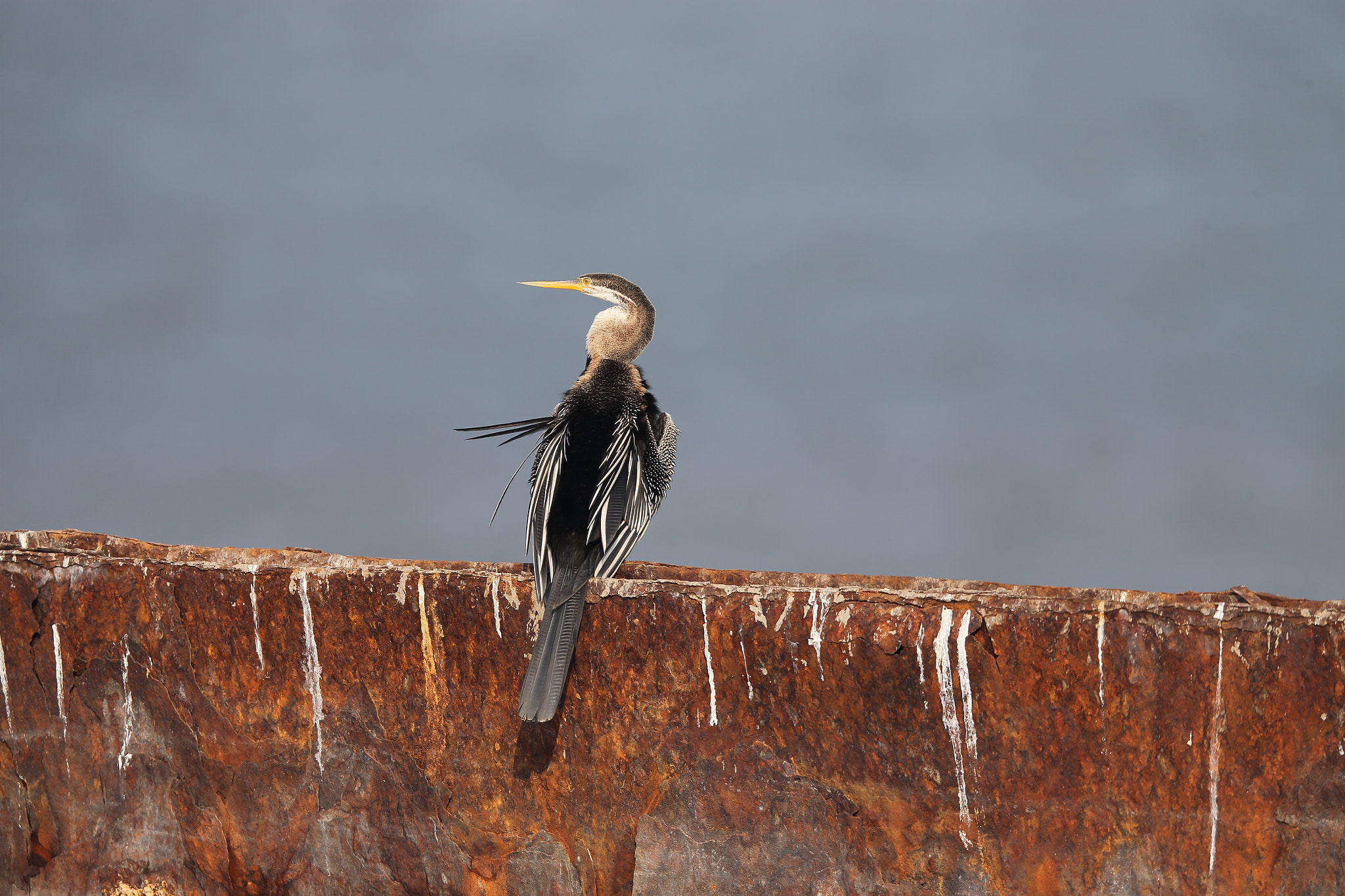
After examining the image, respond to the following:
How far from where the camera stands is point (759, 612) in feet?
10.7

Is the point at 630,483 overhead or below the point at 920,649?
overhead

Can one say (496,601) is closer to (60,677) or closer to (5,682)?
(60,677)

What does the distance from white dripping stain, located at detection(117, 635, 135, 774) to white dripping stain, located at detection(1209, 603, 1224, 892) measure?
383 centimetres

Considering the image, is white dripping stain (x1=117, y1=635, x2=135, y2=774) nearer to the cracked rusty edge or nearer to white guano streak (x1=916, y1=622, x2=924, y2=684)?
the cracked rusty edge

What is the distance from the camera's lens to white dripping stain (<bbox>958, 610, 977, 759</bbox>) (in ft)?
9.92

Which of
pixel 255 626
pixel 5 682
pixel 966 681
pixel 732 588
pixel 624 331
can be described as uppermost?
pixel 624 331

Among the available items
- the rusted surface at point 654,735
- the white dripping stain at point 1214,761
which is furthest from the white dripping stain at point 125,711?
the white dripping stain at point 1214,761

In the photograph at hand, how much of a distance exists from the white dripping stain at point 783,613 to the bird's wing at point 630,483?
2.46ft

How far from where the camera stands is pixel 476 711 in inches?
148

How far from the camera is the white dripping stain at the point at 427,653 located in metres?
3.82

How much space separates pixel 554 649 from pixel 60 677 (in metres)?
2.35

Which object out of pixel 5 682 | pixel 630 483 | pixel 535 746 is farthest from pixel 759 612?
pixel 5 682

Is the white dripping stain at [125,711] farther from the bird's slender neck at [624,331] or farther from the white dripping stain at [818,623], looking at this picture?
the white dripping stain at [818,623]

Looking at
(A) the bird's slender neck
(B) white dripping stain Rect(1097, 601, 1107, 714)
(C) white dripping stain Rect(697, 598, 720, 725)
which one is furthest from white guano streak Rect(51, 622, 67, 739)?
(B) white dripping stain Rect(1097, 601, 1107, 714)
